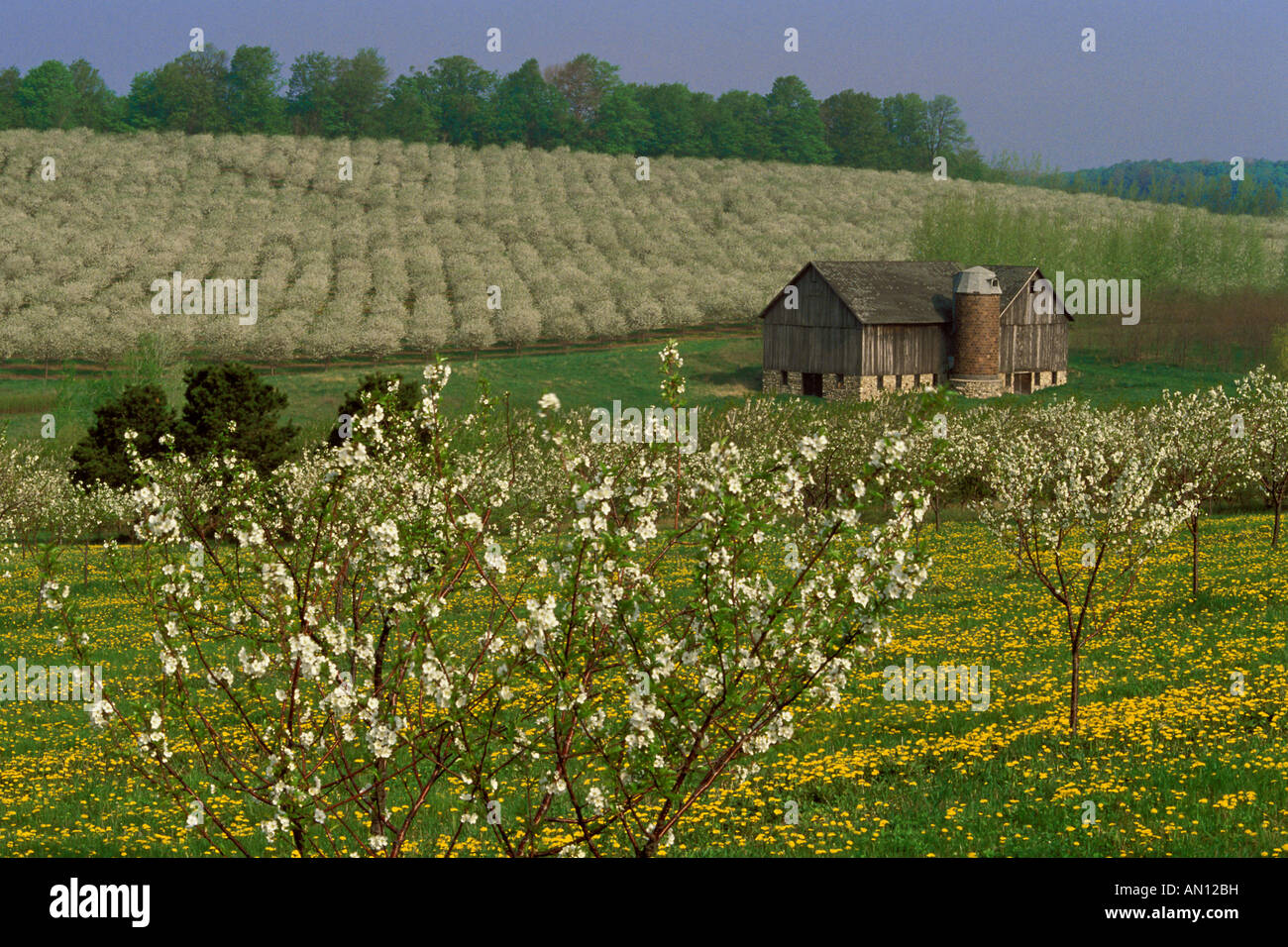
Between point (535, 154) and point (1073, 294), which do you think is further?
point (535, 154)

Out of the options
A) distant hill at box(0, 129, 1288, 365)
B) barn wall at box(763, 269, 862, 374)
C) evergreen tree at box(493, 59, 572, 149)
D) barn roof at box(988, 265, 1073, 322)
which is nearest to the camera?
barn wall at box(763, 269, 862, 374)

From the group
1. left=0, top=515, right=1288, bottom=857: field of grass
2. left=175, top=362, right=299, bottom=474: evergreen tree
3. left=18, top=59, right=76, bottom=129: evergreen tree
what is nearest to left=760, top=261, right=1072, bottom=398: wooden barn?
left=175, top=362, right=299, bottom=474: evergreen tree

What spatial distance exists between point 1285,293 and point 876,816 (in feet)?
373

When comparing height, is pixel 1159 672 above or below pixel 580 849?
below

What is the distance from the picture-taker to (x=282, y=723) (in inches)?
400

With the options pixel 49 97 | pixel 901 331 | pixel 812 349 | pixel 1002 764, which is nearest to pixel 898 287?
pixel 901 331

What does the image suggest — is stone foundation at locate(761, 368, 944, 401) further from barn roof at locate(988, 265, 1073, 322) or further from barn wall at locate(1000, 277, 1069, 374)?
barn roof at locate(988, 265, 1073, 322)

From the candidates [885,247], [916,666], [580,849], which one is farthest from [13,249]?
[580,849]

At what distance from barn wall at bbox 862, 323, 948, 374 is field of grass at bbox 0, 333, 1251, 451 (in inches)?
234

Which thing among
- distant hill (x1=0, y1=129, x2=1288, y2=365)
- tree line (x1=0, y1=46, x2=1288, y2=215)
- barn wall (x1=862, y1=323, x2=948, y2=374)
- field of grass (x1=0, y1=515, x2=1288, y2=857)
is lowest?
field of grass (x1=0, y1=515, x2=1288, y2=857)

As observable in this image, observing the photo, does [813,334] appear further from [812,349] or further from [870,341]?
[870,341]

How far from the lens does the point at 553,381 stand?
290 ft

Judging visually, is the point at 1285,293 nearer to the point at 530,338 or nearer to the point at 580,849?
the point at 530,338

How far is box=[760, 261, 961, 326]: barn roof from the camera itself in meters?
78.8
